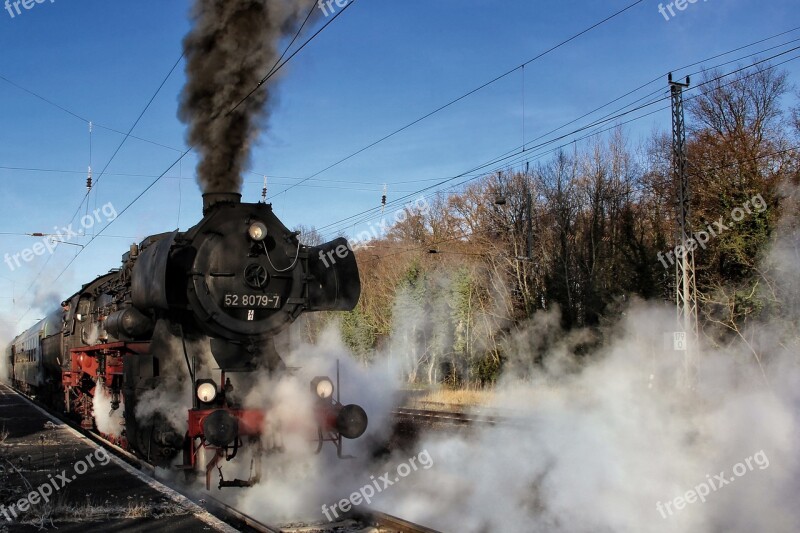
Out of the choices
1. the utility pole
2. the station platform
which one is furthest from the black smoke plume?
the utility pole

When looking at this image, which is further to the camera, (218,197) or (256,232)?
(218,197)

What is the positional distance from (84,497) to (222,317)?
205cm

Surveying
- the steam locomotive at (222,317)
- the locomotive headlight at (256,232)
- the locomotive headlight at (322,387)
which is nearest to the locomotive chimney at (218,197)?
the steam locomotive at (222,317)

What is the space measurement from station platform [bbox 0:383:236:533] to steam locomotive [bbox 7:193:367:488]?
0.37 m

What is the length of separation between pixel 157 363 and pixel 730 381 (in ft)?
26.8

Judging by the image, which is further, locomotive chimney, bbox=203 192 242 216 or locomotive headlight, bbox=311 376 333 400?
locomotive chimney, bbox=203 192 242 216

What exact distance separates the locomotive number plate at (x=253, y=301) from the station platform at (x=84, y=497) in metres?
1.83

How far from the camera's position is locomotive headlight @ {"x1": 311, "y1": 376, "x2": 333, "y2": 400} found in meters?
6.72

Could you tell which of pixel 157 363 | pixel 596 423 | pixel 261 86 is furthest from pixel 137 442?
pixel 596 423

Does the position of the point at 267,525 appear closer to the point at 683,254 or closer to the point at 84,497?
the point at 84,497

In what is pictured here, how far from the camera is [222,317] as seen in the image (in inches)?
262

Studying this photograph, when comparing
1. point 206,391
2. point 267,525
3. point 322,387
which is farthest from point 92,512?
point 322,387

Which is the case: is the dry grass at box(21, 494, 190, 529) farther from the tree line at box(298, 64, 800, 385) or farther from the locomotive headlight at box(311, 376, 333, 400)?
the tree line at box(298, 64, 800, 385)

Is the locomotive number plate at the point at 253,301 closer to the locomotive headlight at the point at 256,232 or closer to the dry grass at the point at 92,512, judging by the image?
the locomotive headlight at the point at 256,232
